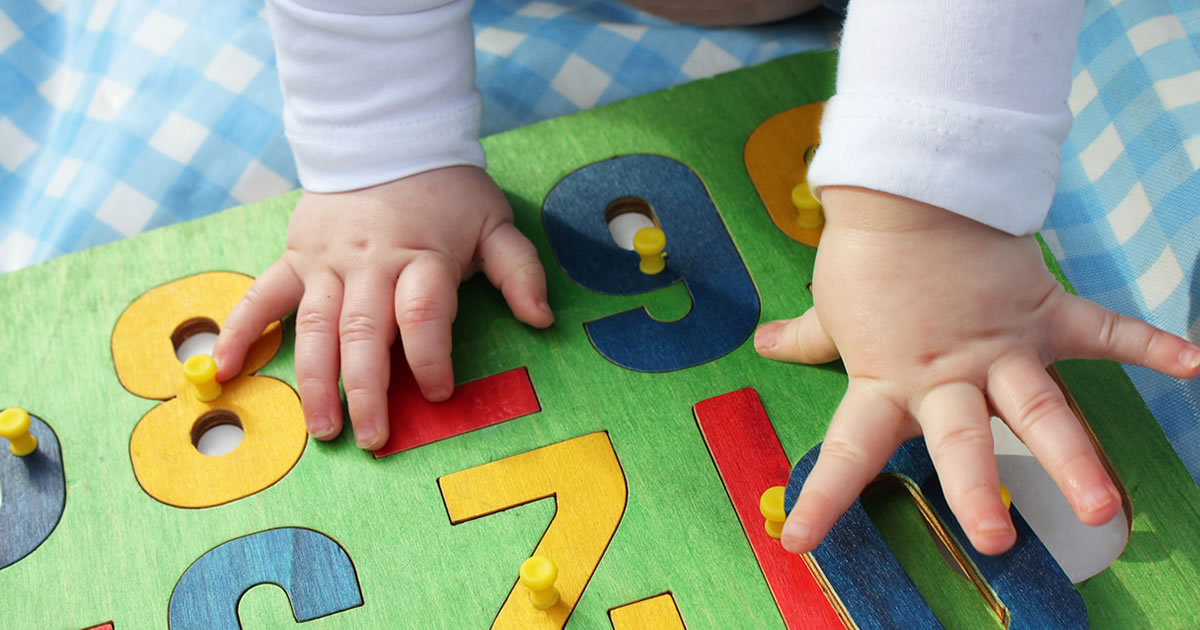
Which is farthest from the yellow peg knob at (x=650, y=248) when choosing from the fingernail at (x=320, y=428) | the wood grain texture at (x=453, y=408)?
the fingernail at (x=320, y=428)

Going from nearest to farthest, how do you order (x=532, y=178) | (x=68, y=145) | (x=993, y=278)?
(x=993, y=278) < (x=532, y=178) < (x=68, y=145)

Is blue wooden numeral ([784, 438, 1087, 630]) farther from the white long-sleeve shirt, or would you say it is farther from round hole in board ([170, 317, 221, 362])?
round hole in board ([170, 317, 221, 362])

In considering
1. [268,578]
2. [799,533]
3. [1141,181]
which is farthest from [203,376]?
[1141,181]

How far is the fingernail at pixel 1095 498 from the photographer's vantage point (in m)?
0.49

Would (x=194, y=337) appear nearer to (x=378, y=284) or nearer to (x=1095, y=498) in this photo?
(x=378, y=284)

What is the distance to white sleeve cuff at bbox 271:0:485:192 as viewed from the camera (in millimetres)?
728

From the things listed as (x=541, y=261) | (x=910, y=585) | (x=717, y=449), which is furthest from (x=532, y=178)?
(x=910, y=585)

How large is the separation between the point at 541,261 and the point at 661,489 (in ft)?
0.67

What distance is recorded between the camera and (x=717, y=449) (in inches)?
24.7

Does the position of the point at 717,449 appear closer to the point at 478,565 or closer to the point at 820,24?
the point at 478,565

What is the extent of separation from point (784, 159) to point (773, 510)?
1.00 ft

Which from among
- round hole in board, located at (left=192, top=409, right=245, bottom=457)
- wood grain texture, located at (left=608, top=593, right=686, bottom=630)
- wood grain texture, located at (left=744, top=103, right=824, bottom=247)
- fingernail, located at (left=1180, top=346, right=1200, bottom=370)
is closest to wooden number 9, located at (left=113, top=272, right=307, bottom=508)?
round hole in board, located at (left=192, top=409, right=245, bottom=457)

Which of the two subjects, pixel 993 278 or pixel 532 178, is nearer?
pixel 993 278

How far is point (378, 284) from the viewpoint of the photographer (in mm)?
683
